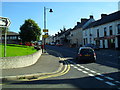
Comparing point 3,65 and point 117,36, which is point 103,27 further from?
point 3,65

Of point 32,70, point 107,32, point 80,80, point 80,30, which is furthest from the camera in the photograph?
point 80,30

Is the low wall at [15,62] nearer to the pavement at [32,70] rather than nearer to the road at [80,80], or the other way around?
the pavement at [32,70]

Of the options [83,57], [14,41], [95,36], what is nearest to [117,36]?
[95,36]

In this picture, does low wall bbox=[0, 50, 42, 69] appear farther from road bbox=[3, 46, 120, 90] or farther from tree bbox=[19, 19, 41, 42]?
tree bbox=[19, 19, 41, 42]

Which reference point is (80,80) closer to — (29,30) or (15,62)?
(15,62)

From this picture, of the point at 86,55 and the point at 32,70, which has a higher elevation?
the point at 86,55

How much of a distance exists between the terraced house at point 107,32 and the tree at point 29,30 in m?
16.7

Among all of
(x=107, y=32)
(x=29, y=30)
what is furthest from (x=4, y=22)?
(x=107, y=32)

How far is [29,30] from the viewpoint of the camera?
108ft

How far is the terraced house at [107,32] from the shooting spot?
3344 centimetres

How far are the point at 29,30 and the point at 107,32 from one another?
738 inches

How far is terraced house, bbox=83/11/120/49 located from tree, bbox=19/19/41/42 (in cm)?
1672

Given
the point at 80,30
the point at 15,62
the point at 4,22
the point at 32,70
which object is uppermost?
the point at 80,30

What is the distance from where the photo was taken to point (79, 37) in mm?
58219
